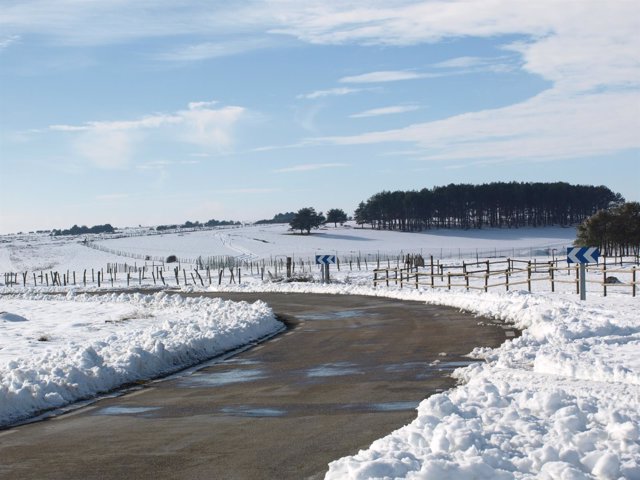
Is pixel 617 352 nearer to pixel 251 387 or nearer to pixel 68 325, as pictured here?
A: pixel 251 387

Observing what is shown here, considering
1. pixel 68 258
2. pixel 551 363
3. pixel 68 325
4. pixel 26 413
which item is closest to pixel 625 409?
pixel 551 363

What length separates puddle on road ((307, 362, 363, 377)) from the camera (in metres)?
14.6

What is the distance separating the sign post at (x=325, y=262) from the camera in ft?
167

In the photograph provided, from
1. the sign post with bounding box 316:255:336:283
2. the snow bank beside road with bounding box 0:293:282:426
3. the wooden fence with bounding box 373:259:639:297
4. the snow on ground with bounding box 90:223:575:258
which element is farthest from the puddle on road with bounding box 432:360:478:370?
the snow on ground with bounding box 90:223:575:258

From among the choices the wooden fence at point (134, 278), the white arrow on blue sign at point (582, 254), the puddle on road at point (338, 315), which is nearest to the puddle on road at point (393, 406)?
the puddle on road at point (338, 315)

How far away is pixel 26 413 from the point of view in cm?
1175

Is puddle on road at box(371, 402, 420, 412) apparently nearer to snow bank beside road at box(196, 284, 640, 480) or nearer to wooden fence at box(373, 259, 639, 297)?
snow bank beside road at box(196, 284, 640, 480)

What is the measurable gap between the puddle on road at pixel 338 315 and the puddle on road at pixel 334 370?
40.0 feet

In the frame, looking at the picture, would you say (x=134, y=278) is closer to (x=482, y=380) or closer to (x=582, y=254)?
(x=582, y=254)

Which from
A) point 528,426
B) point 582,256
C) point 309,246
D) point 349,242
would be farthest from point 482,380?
point 349,242

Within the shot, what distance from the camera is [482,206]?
185 meters

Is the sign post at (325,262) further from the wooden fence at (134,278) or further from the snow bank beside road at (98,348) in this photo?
the snow bank beside road at (98,348)

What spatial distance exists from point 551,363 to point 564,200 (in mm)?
178614

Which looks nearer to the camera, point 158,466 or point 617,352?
point 158,466
